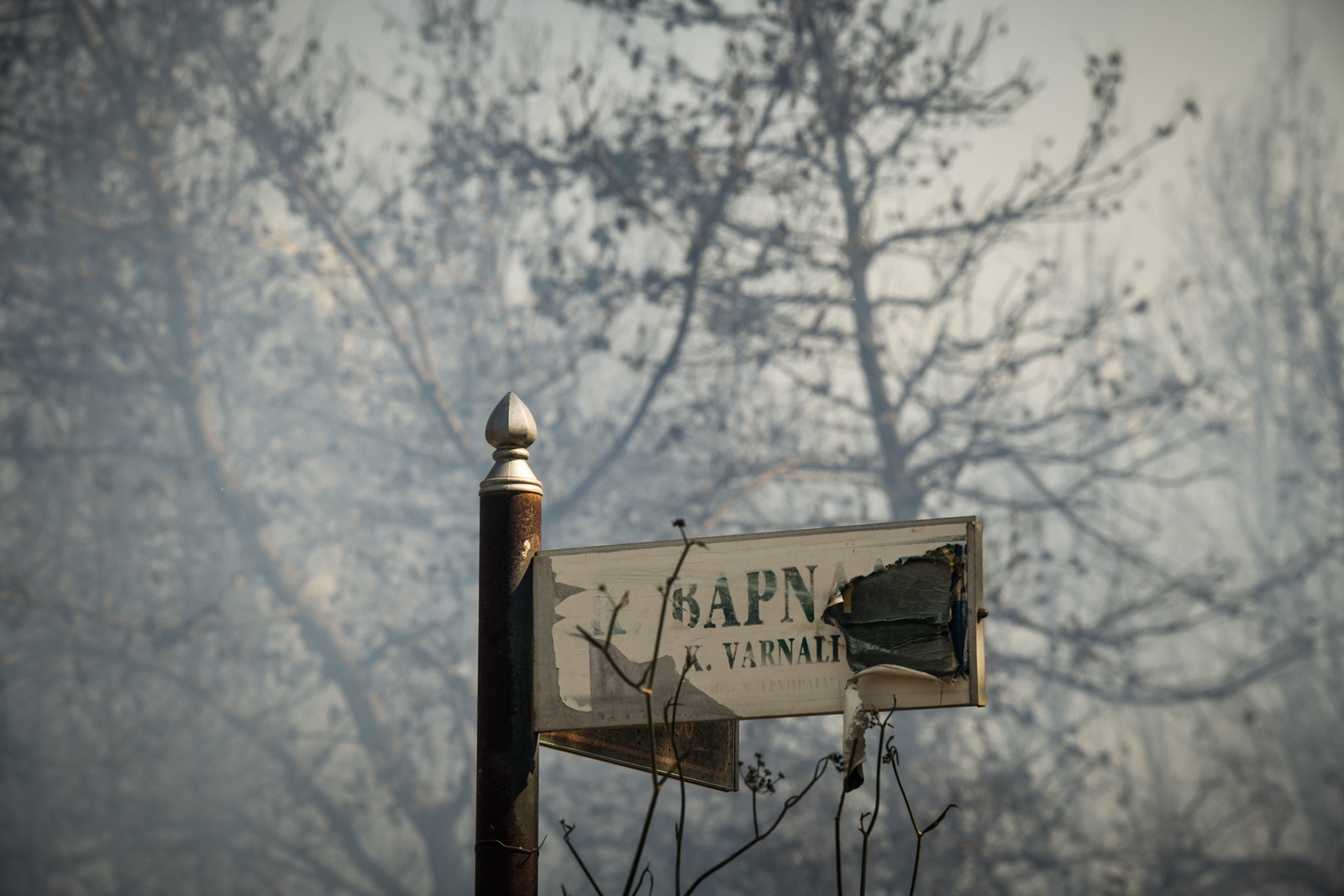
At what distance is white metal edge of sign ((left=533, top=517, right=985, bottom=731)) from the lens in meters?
1.28

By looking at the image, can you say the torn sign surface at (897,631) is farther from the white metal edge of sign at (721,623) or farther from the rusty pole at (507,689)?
the rusty pole at (507,689)

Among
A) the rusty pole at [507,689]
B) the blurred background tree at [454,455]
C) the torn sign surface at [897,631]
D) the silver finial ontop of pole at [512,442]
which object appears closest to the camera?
the torn sign surface at [897,631]

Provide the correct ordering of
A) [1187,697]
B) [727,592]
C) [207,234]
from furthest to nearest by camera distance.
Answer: [207,234] → [1187,697] → [727,592]

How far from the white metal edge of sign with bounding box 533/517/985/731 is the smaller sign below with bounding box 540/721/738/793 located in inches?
2.6

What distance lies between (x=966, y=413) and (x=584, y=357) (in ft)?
10.0

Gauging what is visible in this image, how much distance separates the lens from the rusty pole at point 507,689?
4.46 feet

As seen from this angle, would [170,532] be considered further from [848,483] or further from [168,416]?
[848,483]

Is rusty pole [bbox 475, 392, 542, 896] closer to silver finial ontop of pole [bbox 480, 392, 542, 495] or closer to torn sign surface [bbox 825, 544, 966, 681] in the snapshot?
silver finial ontop of pole [bbox 480, 392, 542, 495]

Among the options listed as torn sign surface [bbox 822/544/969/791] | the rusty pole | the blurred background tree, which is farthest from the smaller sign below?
the blurred background tree

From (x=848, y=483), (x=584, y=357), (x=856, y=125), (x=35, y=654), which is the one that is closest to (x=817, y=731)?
(x=848, y=483)

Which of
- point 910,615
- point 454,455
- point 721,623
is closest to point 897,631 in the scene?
point 910,615

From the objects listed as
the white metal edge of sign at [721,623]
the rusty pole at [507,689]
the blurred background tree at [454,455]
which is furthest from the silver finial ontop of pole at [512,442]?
the blurred background tree at [454,455]

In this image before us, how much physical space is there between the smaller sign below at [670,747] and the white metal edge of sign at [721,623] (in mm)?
66

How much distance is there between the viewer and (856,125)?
9320 mm
